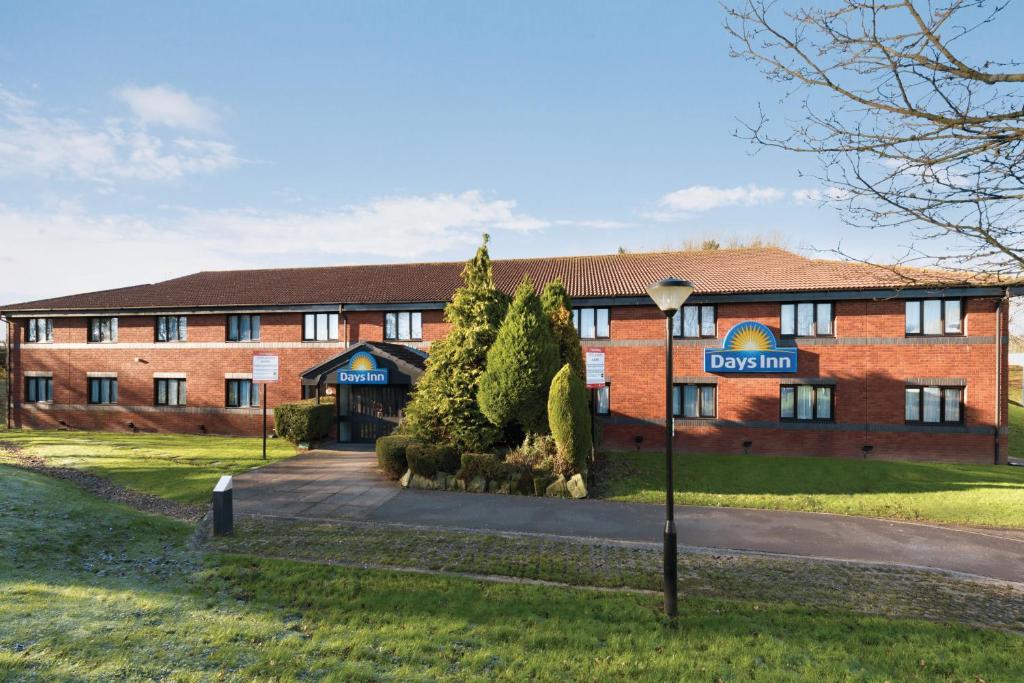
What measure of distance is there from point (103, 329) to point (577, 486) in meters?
25.3

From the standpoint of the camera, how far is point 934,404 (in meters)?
17.6

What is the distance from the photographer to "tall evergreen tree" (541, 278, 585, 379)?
1644 centimetres

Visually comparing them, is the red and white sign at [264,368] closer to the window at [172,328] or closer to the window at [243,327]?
the window at [243,327]

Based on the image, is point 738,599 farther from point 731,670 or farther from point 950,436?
point 950,436

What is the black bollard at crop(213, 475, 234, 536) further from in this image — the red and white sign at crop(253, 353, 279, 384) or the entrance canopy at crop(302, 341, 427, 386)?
the red and white sign at crop(253, 353, 279, 384)

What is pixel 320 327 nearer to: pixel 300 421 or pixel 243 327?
pixel 243 327

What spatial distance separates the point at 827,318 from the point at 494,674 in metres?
18.5

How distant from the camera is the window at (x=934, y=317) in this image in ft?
57.3

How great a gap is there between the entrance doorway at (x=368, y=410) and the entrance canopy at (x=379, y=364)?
881mm

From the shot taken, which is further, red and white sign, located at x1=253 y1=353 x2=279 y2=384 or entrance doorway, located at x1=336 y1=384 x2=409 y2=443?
entrance doorway, located at x1=336 y1=384 x2=409 y2=443

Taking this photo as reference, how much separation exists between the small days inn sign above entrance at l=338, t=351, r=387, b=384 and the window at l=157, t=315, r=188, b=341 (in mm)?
9838

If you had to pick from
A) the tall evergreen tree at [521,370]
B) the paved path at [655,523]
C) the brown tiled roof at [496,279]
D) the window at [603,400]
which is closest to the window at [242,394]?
the brown tiled roof at [496,279]

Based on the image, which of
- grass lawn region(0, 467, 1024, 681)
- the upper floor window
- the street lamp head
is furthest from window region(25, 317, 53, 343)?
the street lamp head

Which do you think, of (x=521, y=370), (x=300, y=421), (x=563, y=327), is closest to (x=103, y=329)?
(x=300, y=421)
